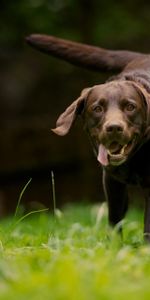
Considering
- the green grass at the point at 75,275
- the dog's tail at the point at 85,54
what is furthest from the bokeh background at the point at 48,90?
the green grass at the point at 75,275

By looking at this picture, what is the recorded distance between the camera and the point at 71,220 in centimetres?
831

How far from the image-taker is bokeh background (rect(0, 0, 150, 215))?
40.8ft

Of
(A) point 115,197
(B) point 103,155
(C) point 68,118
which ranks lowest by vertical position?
(A) point 115,197

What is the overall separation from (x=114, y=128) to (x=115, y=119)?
0.11 meters

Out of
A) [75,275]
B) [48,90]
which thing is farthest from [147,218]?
[48,90]

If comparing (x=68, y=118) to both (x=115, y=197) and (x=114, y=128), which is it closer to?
(x=114, y=128)

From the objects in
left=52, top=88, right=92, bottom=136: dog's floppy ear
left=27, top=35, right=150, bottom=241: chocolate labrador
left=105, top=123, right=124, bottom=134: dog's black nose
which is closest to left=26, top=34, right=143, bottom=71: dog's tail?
left=27, top=35, right=150, bottom=241: chocolate labrador

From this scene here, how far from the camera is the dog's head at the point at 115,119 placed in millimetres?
4883

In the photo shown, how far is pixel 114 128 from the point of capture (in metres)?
4.79

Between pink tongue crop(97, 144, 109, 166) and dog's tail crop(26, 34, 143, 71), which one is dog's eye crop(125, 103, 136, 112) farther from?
Answer: dog's tail crop(26, 34, 143, 71)

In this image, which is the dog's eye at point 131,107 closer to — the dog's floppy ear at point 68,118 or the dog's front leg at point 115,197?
the dog's floppy ear at point 68,118

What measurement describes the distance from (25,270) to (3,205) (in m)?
9.20

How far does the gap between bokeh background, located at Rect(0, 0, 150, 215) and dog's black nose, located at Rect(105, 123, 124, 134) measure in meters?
7.29

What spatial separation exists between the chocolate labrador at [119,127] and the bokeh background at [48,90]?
6281 mm
